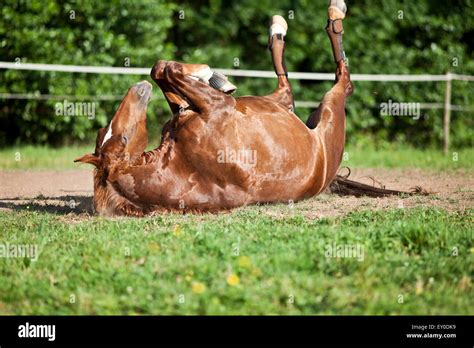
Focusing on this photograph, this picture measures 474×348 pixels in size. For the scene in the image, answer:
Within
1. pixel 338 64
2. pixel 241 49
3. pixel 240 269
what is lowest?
pixel 240 269

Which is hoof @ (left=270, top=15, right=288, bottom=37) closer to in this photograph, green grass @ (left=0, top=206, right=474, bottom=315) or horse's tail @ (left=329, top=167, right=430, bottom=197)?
horse's tail @ (left=329, top=167, right=430, bottom=197)

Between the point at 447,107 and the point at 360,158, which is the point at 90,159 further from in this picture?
the point at 447,107

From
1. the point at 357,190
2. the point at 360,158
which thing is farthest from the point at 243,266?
the point at 360,158

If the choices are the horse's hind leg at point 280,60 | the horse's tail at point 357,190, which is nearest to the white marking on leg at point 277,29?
the horse's hind leg at point 280,60

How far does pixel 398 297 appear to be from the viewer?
3838mm

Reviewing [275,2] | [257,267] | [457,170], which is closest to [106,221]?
[257,267]

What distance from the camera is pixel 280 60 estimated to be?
679 cm

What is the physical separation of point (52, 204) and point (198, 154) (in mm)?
1942

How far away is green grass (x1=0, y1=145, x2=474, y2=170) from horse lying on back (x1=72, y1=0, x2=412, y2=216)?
4656 mm

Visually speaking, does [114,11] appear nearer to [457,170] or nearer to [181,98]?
[457,170]

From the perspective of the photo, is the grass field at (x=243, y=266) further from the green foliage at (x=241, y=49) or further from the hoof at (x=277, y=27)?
the green foliage at (x=241, y=49)

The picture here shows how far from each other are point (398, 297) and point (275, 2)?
10420 mm

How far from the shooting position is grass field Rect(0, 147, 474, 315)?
377 centimetres

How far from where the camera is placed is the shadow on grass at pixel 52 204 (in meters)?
6.22
